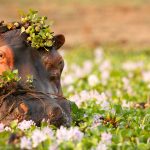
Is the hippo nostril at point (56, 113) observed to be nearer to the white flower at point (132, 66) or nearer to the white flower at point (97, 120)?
the white flower at point (97, 120)

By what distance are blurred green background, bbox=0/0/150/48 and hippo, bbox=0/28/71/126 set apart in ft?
47.0

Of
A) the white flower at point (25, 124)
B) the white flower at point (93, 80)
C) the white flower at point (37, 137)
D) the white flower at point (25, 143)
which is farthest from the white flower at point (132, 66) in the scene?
the white flower at point (25, 143)

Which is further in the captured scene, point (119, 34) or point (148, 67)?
point (119, 34)

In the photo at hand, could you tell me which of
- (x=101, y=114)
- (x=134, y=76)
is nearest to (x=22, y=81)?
(x=101, y=114)

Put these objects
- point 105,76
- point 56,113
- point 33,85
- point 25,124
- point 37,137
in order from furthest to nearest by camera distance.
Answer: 1. point 105,76
2. point 33,85
3. point 56,113
4. point 25,124
5. point 37,137

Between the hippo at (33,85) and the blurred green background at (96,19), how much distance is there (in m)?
14.3

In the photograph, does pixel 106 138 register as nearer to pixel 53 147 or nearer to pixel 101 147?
pixel 101 147

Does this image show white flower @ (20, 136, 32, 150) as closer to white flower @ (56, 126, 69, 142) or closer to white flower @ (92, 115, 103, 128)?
white flower @ (56, 126, 69, 142)

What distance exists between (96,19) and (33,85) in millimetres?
18661

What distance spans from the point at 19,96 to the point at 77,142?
0.92 m

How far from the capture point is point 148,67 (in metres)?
13.4

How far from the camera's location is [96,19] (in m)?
24.3

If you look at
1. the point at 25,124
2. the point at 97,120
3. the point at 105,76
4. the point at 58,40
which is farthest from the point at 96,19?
the point at 25,124

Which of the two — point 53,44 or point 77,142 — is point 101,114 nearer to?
point 53,44
